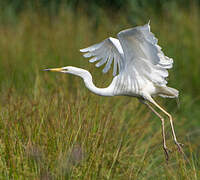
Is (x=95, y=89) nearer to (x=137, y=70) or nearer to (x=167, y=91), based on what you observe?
(x=137, y=70)

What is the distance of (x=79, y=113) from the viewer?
11.3ft

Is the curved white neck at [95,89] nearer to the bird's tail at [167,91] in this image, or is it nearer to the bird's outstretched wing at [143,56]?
the bird's outstretched wing at [143,56]

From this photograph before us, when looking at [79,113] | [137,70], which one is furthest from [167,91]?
[79,113]

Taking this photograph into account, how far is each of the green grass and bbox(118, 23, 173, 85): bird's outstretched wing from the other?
1.45 ft

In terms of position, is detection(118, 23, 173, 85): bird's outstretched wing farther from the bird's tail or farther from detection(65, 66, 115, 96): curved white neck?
detection(65, 66, 115, 96): curved white neck

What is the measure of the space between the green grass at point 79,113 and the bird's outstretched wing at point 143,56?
0.44 metres

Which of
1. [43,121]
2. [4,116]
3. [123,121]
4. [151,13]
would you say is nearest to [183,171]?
[43,121]

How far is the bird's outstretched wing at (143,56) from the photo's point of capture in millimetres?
3264

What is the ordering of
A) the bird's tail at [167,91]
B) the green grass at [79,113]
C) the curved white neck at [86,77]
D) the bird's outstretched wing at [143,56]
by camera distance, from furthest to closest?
the bird's tail at [167,91] → the curved white neck at [86,77] → the bird's outstretched wing at [143,56] → the green grass at [79,113]

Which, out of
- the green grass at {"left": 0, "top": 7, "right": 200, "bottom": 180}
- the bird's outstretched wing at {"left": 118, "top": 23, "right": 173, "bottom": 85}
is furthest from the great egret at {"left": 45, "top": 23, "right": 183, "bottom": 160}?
the green grass at {"left": 0, "top": 7, "right": 200, "bottom": 180}

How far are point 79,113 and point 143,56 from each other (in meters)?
0.65

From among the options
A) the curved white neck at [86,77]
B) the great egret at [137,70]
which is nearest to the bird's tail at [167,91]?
the great egret at [137,70]

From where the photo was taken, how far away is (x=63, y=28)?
6699 millimetres

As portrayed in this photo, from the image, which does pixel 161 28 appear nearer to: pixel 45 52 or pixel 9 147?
pixel 45 52
